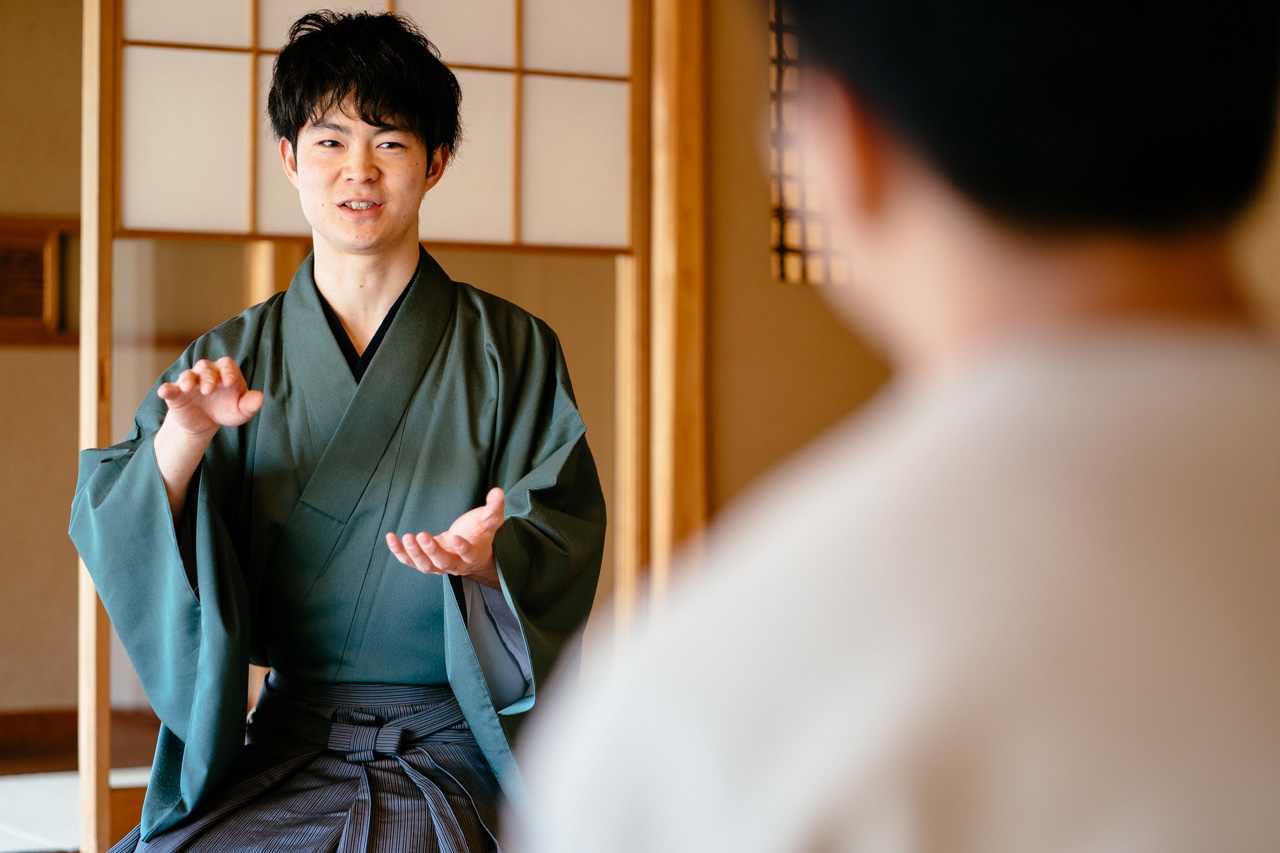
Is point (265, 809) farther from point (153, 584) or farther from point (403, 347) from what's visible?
point (403, 347)

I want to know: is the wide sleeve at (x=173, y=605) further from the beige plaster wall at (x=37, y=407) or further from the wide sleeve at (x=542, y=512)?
the beige plaster wall at (x=37, y=407)

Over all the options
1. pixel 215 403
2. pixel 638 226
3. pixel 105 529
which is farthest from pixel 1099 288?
pixel 638 226

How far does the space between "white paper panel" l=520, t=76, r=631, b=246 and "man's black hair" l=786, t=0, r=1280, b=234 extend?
2.77 meters

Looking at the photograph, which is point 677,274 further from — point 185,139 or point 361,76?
point 361,76

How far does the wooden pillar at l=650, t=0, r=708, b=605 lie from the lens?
10.3 feet

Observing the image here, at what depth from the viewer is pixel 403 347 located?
1647 mm

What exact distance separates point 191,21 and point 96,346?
91 cm

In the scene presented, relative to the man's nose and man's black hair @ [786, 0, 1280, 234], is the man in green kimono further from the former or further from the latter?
man's black hair @ [786, 0, 1280, 234]

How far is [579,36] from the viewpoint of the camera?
3.15 meters

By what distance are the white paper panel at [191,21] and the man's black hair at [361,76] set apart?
137cm

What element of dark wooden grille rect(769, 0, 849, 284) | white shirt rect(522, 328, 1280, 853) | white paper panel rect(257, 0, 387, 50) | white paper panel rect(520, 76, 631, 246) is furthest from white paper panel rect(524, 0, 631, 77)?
white shirt rect(522, 328, 1280, 853)

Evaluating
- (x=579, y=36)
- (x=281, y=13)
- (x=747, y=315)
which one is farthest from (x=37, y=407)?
(x=747, y=315)

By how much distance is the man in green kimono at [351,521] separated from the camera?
1440mm

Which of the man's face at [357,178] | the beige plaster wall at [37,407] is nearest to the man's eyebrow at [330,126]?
the man's face at [357,178]
